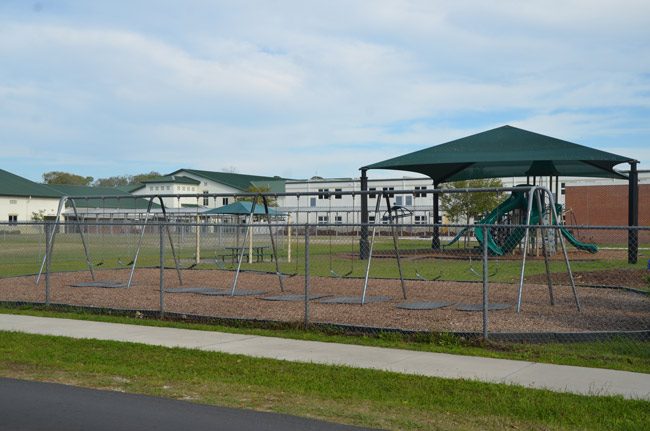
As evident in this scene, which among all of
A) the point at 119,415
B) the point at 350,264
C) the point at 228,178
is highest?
the point at 228,178

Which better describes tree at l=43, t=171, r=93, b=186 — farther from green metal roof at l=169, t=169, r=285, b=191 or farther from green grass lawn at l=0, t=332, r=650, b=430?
green grass lawn at l=0, t=332, r=650, b=430

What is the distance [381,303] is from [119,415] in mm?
8712

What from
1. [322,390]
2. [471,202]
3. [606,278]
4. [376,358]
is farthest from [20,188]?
[322,390]

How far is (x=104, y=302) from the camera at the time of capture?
1622cm

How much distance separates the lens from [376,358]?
1050 cm

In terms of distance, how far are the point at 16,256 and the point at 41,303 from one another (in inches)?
733

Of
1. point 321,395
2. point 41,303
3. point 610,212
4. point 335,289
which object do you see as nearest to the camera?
point 321,395

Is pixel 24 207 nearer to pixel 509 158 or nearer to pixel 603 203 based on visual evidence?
pixel 603 203

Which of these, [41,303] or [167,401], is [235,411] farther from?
[41,303]

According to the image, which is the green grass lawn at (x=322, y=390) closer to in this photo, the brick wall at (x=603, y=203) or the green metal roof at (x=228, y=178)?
the brick wall at (x=603, y=203)

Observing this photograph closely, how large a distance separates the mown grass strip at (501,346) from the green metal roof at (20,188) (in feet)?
210

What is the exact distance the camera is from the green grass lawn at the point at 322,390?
289 inches

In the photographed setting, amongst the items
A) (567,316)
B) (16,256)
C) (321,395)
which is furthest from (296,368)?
(16,256)

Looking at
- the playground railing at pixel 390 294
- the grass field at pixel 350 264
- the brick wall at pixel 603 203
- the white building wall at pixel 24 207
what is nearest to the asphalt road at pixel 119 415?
the playground railing at pixel 390 294
